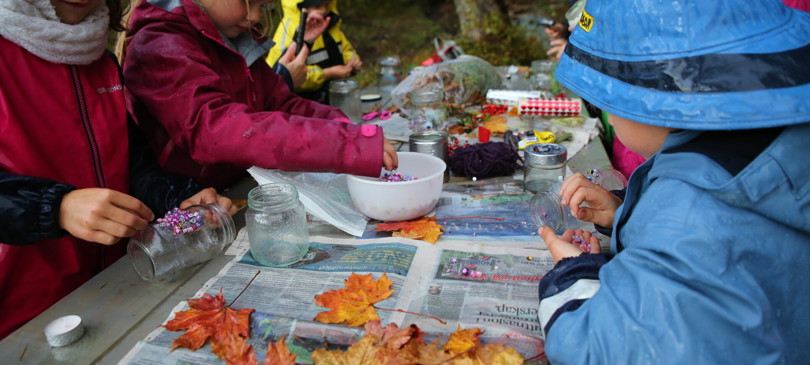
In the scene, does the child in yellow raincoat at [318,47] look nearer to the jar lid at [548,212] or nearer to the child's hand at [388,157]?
the child's hand at [388,157]

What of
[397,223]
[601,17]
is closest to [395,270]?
[397,223]

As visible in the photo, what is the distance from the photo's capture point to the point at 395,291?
139 centimetres

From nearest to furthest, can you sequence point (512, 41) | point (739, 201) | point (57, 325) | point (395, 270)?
point (739, 201) < point (57, 325) < point (395, 270) < point (512, 41)

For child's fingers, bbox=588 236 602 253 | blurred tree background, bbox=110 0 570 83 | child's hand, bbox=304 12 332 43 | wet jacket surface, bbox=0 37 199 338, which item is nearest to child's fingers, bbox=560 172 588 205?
child's fingers, bbox=588 236 602 253

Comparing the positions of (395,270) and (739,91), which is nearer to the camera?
(739,91)

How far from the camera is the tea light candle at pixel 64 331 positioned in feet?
4.00

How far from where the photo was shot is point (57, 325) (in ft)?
4.09

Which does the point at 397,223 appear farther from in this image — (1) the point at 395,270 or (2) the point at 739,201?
(2) the point at 739,201

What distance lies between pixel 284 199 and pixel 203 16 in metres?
0.76

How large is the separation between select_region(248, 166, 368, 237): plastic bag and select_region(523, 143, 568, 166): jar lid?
0.67 meters

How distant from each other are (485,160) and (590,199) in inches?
29.5

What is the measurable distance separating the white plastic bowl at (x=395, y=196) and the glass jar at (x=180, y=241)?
0.43m

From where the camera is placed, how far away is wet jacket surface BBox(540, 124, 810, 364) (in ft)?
2.86

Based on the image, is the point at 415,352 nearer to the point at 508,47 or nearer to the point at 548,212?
the point at 548,212
